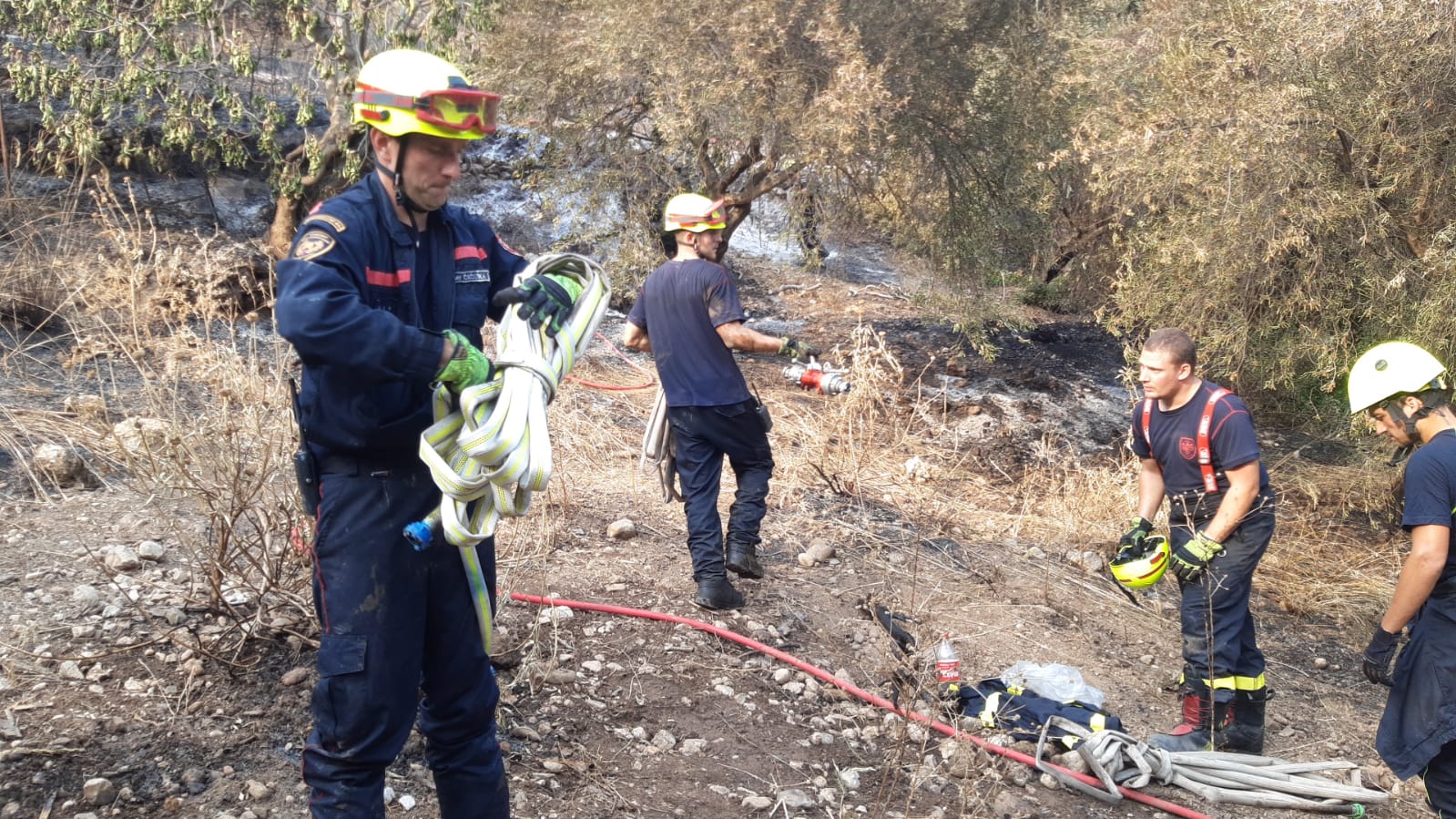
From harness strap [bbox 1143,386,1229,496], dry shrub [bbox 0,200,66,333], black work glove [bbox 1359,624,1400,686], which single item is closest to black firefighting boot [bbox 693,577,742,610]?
harness strap [bbox 1143,386,1229,496]

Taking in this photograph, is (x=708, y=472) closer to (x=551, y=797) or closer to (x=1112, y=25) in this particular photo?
(x=551, y=797)

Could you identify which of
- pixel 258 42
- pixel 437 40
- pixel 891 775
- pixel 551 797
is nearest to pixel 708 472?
pixel 891 775

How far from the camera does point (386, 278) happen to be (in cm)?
258

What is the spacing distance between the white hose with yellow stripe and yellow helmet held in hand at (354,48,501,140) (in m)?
0.48

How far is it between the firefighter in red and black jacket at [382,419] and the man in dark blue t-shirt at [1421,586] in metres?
2.95

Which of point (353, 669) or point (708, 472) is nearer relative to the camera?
point (353, 669)

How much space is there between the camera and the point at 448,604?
2.70 m

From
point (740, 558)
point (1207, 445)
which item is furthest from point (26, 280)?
point (1207, 445)

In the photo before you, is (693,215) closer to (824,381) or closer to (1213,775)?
(824,381)

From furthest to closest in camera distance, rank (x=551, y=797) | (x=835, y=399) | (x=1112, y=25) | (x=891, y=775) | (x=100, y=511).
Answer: (x=1112, y=25), (x=835, y=399), (x=100, y=511), (x=891, y=775), (x=551, y=797)

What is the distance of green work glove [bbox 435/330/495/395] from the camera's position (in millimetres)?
2500

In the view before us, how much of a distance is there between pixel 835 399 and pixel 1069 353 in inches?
262

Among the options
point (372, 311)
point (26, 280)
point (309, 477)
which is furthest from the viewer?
point (26, 280)

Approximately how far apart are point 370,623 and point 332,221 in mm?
896
